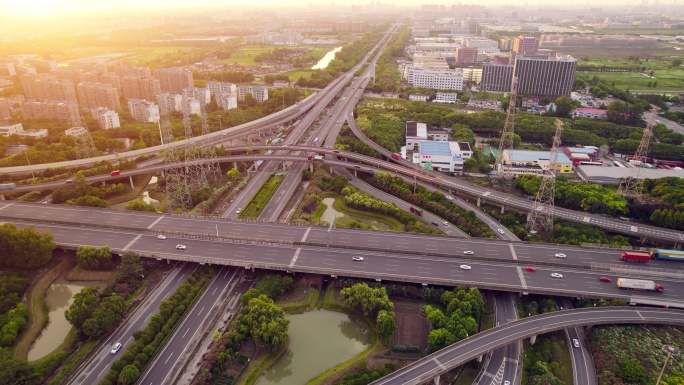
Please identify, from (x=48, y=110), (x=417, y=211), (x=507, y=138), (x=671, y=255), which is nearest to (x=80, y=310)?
(x=417, y=211)

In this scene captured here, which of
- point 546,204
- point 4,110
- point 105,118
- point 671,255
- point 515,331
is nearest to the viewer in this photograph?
point 515,331

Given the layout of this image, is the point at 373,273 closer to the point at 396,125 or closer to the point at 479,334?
the point at 479,334

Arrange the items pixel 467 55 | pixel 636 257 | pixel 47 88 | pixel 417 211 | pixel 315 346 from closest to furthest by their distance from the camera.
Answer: pixel 315 346
pixel 636 257
pixel 417 211
pixel 47 88
pixel 467 55

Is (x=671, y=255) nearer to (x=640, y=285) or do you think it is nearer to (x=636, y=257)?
(x=636, y=257)

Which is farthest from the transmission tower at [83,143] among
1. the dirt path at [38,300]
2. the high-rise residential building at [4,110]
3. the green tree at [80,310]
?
the green tree at [80,310]

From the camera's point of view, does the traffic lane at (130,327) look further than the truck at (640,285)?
No

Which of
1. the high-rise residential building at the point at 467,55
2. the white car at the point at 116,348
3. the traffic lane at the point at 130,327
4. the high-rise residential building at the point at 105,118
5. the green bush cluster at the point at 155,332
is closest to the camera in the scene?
the green bush cluster at the point at 155,332

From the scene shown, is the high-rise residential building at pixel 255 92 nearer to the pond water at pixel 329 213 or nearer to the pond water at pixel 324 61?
the pond water at pixel 324 61

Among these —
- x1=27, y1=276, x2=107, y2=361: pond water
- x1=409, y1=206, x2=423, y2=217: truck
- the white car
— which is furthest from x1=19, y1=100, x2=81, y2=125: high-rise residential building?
x1=409, y1=206, x2=423, y2=217: truck
